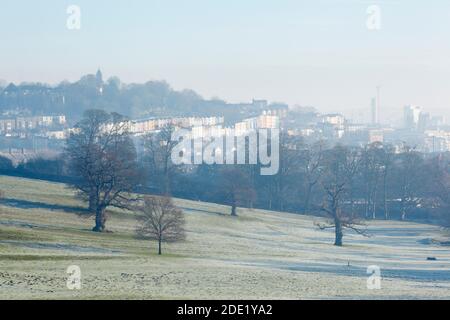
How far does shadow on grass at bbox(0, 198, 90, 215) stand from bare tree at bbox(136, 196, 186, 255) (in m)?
9.31

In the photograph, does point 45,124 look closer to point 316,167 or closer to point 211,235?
point 316,167

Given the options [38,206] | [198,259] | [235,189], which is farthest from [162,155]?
[198,259]

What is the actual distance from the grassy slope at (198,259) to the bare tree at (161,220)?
830 millimetres

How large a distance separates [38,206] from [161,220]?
13663 mm

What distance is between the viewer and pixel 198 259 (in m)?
45.6

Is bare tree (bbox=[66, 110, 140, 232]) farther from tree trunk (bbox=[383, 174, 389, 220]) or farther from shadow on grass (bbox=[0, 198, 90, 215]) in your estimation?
tree trunk (bbox=[383, 174, 389, 220])

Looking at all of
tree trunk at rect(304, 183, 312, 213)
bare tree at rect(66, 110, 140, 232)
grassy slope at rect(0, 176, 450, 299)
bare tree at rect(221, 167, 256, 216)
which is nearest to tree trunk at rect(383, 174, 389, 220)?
tree trunk at rect(304, 183, 312, 213)

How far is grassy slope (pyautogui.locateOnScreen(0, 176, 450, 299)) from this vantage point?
33.9 meters

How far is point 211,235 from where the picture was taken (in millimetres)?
61312

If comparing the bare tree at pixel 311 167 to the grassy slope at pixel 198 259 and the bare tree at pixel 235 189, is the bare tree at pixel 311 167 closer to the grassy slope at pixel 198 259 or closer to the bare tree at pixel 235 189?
the bare tree at pixel 235 189

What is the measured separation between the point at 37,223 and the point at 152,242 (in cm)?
727

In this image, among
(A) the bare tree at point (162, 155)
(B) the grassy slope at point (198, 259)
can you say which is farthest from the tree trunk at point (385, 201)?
(A) the bare tree at point (162, 155)

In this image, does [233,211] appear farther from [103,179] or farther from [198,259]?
[198,259]

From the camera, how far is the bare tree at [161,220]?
50.8 meters
